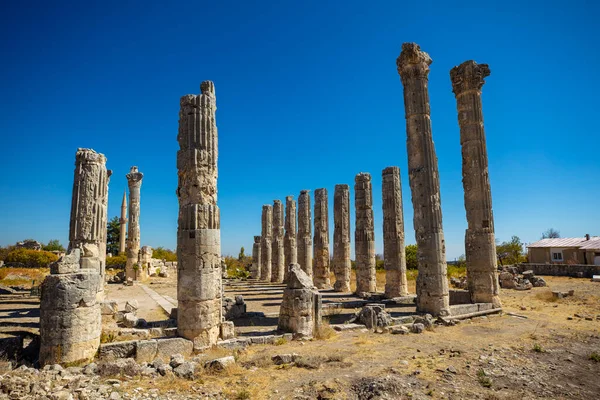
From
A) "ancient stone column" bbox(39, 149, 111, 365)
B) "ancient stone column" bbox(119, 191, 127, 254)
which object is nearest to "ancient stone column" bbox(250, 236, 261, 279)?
"ancient stone column" bbox(119, 191, 127, 254)

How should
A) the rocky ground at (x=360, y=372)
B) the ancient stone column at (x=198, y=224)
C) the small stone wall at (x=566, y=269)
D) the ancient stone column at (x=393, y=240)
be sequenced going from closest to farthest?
1. the rocky ground at (x=360, y=372)
2. the ancient stone column at (x=198, y=224)
3. the ancient stone column at (x=393, y=240)
4. the small stone wall at (x=566, y=269)

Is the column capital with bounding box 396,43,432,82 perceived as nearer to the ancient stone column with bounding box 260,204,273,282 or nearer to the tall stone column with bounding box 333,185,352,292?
the tall stone column with bounding box 333,185,352,292

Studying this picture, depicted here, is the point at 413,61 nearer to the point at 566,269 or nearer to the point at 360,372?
the point at 360,372

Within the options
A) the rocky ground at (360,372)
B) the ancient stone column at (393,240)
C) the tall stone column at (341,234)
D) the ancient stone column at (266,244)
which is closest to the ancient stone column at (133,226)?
the ancient stone column at (266,244)

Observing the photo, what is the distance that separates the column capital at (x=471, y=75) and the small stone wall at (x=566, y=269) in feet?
68.7

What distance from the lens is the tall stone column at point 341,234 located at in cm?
2370

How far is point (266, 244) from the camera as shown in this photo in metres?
33.2

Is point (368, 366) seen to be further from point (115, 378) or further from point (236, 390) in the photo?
point (115, 378)

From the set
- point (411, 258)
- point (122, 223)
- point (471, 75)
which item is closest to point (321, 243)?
point (411, 258)

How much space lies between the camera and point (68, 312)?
301 inches

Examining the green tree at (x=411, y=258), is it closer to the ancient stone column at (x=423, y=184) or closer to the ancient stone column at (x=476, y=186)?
the ancient stone column at (x=476, y=186)

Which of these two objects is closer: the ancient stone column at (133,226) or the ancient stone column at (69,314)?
the ancient stone column at (69,314)

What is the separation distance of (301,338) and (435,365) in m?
3.67

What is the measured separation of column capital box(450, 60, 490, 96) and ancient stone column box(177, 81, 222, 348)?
11.5m
